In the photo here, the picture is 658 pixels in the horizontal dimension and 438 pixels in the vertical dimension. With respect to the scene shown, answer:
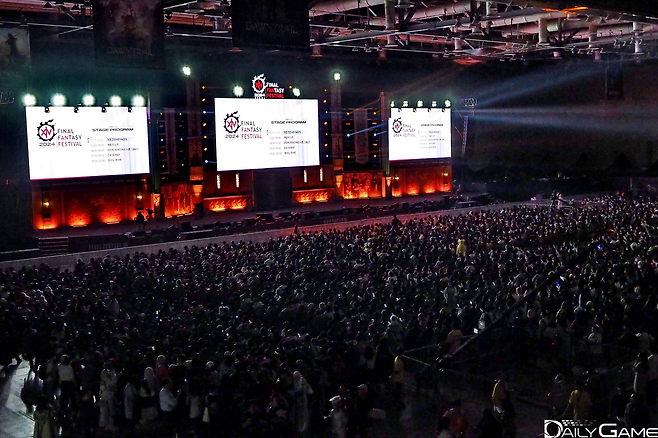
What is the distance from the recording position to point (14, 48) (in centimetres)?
2128

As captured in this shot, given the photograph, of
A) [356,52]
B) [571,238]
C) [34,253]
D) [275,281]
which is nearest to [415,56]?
[356,52]

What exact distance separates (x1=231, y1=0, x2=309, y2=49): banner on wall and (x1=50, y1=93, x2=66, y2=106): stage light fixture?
18525mm

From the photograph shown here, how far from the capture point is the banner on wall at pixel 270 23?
1164 cm

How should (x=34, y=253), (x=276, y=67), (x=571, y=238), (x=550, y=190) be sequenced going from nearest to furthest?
(x=571, y=238) < (x=34, y=253) < (x=276, y=67) < (x=550, y=190)

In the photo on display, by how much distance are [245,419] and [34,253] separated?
56.4ft

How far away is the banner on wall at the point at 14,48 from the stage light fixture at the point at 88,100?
22.6ft

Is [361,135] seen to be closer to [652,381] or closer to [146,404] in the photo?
[652,381]

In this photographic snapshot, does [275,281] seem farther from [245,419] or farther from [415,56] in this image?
[415,56]

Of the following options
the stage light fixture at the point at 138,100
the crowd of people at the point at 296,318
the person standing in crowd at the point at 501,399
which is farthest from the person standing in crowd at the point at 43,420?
the stage light fixture at the point at 138,100

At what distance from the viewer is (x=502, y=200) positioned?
36719 mm

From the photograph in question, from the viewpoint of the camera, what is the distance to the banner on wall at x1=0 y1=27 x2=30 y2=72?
21.0 meters

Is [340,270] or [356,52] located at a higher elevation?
[356,52]

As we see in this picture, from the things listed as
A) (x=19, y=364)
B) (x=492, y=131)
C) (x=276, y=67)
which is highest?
(x=276, y=67)

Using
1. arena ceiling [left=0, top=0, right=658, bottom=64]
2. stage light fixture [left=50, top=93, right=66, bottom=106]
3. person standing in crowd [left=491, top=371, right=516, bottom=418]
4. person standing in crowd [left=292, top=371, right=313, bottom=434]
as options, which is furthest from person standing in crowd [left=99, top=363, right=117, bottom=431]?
stage light fixture [left=50, top=93, right=66, bottom=106]
